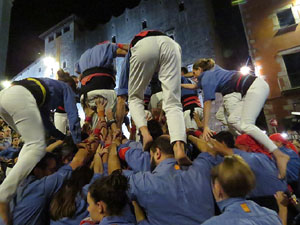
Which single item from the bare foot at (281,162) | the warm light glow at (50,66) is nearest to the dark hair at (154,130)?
the bare foot at (281,162)

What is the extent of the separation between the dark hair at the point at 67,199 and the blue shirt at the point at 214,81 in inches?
72.0

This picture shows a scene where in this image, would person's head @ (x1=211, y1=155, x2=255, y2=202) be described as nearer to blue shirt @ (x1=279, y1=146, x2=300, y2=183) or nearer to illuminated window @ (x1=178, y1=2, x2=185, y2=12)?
blue shirt @ (x1=279, y1=146, x2=300, y2=183)

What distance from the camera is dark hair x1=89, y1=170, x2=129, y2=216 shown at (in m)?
1.46

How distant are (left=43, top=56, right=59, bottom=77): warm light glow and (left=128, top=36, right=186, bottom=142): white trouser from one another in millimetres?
25787

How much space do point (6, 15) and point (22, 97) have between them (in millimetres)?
5498

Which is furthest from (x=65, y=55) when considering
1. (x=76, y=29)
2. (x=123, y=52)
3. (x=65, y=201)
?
(x=65, y=201)

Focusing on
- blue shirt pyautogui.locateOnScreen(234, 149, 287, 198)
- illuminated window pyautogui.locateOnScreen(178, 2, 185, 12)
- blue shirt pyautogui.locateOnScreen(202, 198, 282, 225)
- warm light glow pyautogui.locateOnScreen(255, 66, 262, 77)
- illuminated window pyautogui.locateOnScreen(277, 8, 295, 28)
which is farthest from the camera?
illuminated window pyautogui.locateOnScreen(178, 2, 185, 12)

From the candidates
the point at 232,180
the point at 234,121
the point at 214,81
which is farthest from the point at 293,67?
the point at 232,180

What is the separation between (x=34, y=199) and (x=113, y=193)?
795 millimetres

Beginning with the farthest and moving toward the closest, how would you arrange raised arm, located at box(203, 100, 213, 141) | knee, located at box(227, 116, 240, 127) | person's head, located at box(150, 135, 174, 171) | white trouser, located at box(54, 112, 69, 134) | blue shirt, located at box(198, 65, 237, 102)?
white trouser, located at box(54, 112, 69, 134), knee, located at box(227, 116, 240, 127), blue shirt, located at box(198, 65, 237, 102), raised arm, located at box(203, 100, 213, 141), person's head, located at box(150, 135, 174, 171)

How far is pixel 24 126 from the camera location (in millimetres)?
1814

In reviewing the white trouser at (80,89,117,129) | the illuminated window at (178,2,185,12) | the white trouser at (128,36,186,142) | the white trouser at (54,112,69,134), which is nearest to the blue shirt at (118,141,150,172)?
the white trouser at (128,36,186,142)

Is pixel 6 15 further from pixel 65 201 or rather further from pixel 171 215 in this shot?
pixel 171 215

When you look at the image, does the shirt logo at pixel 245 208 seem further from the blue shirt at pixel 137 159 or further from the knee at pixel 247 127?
the knee at pixel 247 127
